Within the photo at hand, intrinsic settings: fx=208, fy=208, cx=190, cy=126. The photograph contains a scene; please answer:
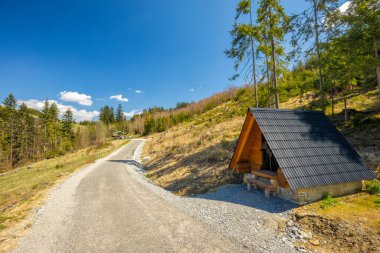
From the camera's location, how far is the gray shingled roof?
8.41m

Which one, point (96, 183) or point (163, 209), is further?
point (96, 183)

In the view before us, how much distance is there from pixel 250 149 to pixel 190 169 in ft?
22.4

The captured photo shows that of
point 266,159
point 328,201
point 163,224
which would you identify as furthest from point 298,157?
point 163,224

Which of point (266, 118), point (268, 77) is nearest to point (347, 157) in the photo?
point (266, 118)

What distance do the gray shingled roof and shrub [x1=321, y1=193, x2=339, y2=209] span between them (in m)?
0.63

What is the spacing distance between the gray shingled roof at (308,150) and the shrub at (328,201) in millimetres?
625

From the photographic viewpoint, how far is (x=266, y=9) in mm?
16359

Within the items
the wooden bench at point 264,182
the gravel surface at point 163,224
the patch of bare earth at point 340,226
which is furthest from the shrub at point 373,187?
the wooden bench at point 264,182

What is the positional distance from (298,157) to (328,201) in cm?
194

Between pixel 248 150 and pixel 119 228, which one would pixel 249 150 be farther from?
pixel 119 228

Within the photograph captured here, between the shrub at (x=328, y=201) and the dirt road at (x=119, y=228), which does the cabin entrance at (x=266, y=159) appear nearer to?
the shrub at (x=328, y=201)

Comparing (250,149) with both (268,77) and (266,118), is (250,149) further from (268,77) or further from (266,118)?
(268,77)

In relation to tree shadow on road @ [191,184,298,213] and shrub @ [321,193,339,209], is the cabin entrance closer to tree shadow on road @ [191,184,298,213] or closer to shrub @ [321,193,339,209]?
tree shadow on road @ [191,184,298,213]

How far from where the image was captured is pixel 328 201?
318 inches
